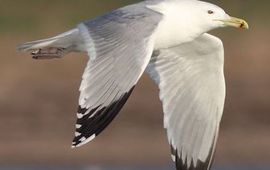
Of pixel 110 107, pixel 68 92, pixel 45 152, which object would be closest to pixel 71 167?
pixel 45 152

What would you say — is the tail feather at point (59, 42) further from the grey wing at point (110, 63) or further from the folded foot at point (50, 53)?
the grey wing at point (110, 63)

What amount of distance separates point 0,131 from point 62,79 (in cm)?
119

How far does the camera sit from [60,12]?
1816 centimetres

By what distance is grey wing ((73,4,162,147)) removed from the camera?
9352 mm

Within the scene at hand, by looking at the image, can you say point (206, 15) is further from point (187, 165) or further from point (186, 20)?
point (187, 165)

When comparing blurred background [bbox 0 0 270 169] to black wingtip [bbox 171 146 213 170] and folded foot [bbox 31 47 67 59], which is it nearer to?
black wingtip [bbox 171 146 213 170]

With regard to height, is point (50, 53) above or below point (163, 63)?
above

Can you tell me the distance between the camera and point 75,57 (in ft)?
56.3

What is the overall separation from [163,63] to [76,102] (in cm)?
522

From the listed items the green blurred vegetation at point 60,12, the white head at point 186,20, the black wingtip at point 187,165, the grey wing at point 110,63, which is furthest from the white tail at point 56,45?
the green blurred vegetation at point 60,12

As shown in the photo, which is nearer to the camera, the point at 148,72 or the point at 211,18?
the point at 211,18

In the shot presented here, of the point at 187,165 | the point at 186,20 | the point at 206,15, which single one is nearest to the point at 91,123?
the point at 186,20

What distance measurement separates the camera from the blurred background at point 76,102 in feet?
50.8

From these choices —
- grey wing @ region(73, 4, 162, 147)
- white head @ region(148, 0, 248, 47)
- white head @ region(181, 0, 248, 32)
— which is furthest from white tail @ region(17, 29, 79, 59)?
white head @ region(181, 0, 248, 32)
